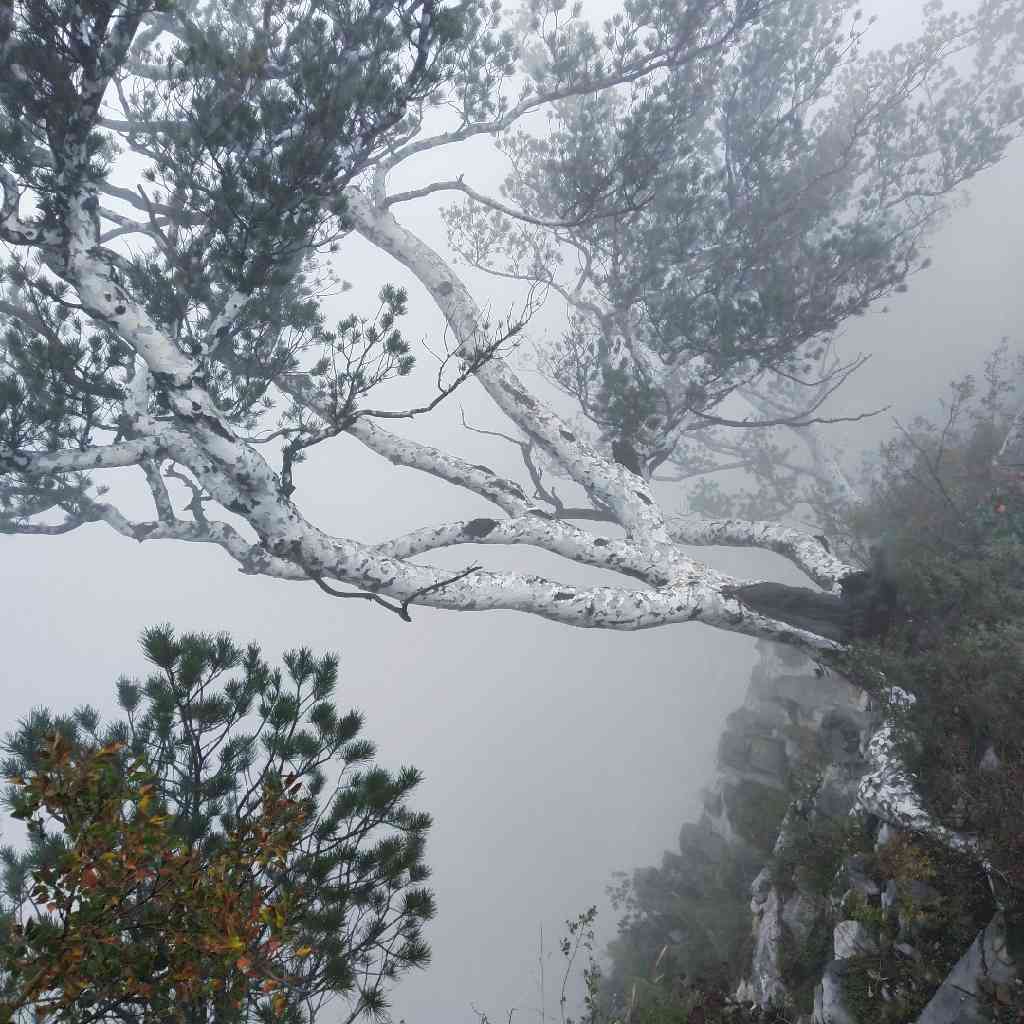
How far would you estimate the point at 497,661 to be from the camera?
38.1 meters

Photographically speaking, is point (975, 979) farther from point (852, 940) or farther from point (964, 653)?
point (964, 653)

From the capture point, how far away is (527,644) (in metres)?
38.0

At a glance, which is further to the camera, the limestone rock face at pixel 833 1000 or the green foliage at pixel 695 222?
the green foliage at pixel 695 222

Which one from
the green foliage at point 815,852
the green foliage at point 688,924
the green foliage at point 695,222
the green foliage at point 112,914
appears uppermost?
the green foliage at point 695,222

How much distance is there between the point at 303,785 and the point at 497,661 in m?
35.9

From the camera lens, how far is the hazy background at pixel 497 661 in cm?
2208

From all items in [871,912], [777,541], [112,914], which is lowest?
[871,912]

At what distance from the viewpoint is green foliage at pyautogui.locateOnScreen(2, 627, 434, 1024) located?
10.2 ft

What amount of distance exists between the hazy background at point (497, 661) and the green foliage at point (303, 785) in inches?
595

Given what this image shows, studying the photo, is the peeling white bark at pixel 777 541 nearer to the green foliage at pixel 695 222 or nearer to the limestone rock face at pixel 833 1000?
the green foliage at pixel 695 222

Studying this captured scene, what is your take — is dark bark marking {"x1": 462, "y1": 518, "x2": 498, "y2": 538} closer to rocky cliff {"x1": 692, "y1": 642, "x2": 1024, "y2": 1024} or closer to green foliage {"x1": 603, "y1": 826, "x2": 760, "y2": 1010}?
rocky cliff {"x1": 692, "y1": 642, "x2": 1024, "y2": 1024}

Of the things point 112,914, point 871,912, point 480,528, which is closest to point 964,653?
point 871,912

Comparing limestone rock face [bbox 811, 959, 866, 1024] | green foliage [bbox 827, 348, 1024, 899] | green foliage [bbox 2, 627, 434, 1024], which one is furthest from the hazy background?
green foliage [bbox 2, 627, 434, 1024]

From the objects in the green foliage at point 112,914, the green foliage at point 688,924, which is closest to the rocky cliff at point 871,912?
the green foliage at point 688,924
